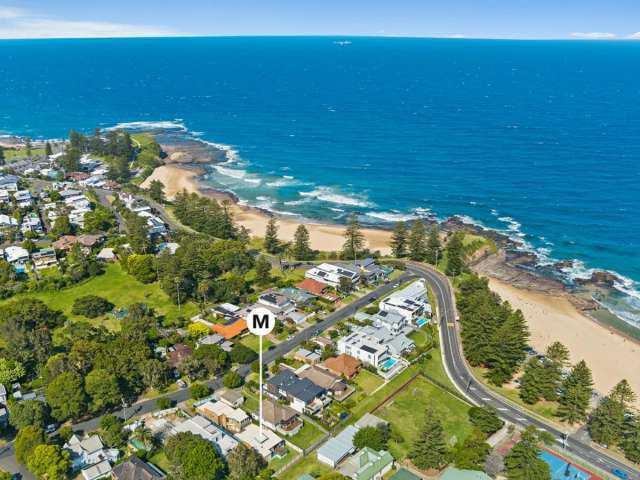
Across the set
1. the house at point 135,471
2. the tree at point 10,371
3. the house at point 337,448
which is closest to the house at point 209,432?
the house at point 135,471

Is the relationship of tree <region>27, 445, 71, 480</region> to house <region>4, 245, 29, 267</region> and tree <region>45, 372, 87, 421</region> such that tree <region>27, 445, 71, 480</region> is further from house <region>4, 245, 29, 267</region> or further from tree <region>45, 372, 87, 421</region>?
house <region>4, 245, 29, 267</region>

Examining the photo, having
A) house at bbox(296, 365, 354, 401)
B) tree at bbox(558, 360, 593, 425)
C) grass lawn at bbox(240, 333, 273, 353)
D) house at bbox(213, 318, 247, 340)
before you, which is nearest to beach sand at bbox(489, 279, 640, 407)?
tree at bbox(558, 360, 593, 425)

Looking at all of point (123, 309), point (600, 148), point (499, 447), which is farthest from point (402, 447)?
point (600, 148)

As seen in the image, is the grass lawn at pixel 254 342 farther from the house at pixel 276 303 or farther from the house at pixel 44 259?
the house at pixel 44 259

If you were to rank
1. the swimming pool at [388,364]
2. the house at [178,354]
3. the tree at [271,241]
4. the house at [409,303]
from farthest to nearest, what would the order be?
the tree at [271,241], the house at [409,303], the swimming pool at [388,364], the house at [178,354]

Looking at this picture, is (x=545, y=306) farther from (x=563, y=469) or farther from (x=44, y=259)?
(x=44, y=259)

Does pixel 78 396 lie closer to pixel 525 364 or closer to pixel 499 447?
pixel 499 447
